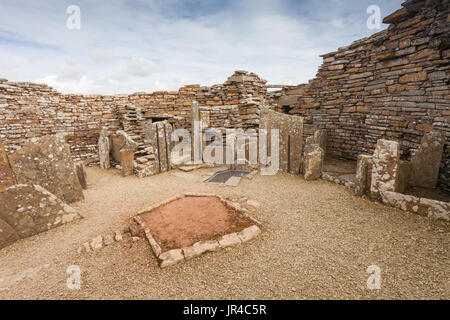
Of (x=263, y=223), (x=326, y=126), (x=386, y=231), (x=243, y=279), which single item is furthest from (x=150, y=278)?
(x=326, y=126)

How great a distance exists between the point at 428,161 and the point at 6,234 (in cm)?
839

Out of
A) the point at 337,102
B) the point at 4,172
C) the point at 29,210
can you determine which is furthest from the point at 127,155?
the point at 337,102

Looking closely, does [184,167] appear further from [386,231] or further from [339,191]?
[386,231]

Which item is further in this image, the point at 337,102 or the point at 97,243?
the point at 337,102

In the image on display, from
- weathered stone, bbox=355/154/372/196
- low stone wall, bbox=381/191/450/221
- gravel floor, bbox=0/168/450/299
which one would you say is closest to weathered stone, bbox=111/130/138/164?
gravel floor, bbox=0/168/450/299

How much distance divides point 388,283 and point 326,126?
697 centimetres

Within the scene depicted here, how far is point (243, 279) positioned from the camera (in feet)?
8.38

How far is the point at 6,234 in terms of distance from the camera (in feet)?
10.8

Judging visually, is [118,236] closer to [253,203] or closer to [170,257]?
[170,257]

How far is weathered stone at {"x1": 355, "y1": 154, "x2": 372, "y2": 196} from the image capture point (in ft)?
15.0

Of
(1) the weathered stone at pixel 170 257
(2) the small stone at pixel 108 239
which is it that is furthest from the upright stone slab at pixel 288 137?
(2) the small stone at pixel 108 239

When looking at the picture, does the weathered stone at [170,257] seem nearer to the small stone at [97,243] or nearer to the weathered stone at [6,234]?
the small stone at [97,243]

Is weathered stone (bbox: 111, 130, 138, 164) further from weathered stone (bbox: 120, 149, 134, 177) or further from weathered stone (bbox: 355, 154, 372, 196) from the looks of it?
weathered stone (bbox: 355, 154, 372, 196)

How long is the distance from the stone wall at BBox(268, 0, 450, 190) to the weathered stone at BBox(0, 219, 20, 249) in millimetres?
8620
